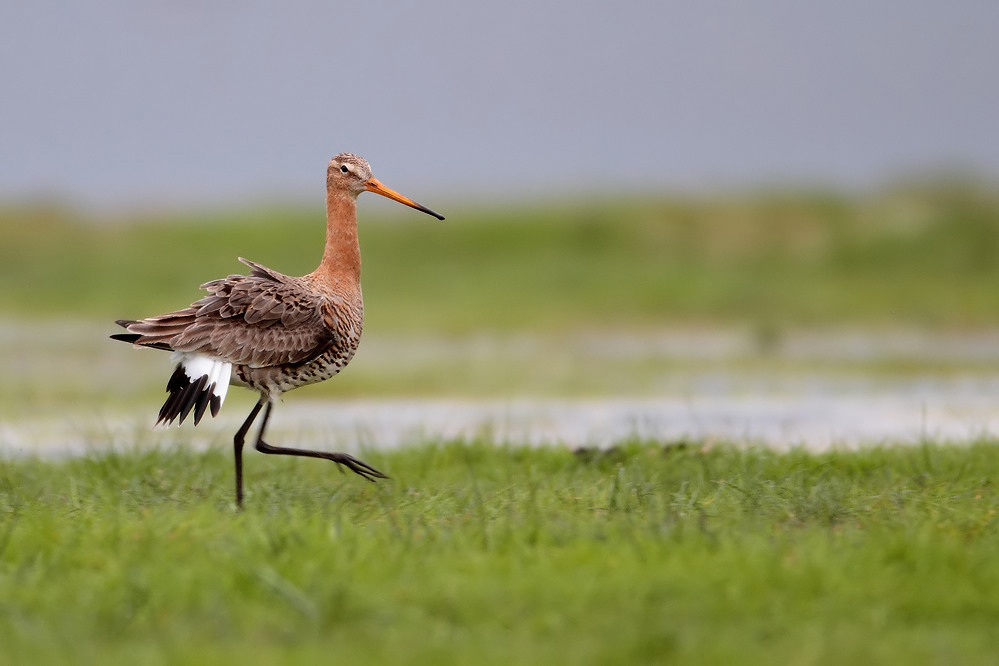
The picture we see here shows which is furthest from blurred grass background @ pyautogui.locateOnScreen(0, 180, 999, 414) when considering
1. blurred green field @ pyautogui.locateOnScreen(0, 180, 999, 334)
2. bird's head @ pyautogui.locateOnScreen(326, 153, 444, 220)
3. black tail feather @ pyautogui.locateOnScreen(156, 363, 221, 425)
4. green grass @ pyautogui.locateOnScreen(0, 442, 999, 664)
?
green grass @ pyautogui.locateOnScreen(0, 442, 999, 664)

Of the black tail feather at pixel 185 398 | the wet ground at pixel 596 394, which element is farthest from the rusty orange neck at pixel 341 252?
the wet ground at pixel 596 394

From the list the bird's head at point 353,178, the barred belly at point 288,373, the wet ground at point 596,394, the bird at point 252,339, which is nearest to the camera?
the bird at point 252,339

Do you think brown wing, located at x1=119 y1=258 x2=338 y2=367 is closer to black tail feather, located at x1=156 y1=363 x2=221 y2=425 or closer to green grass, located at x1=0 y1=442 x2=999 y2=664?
black tail feather, located at x1=156 y1=363 x2=221 y2=425

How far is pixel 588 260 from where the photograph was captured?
2922 cm

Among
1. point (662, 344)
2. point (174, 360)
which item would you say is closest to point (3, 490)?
point (174, 360)

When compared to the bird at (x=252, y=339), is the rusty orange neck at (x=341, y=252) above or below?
above

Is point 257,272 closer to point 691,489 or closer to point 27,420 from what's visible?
point 691,489

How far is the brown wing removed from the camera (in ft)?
25.1

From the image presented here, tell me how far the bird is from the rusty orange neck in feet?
0.30

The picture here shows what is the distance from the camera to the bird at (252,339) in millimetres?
7605

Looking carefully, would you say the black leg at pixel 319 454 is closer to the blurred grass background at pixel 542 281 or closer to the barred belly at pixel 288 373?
the barred belly at pixel 288 373

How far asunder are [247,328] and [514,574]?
9.23 ft

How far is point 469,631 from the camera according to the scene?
5.07m

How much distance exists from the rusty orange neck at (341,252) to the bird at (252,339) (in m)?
0.09
